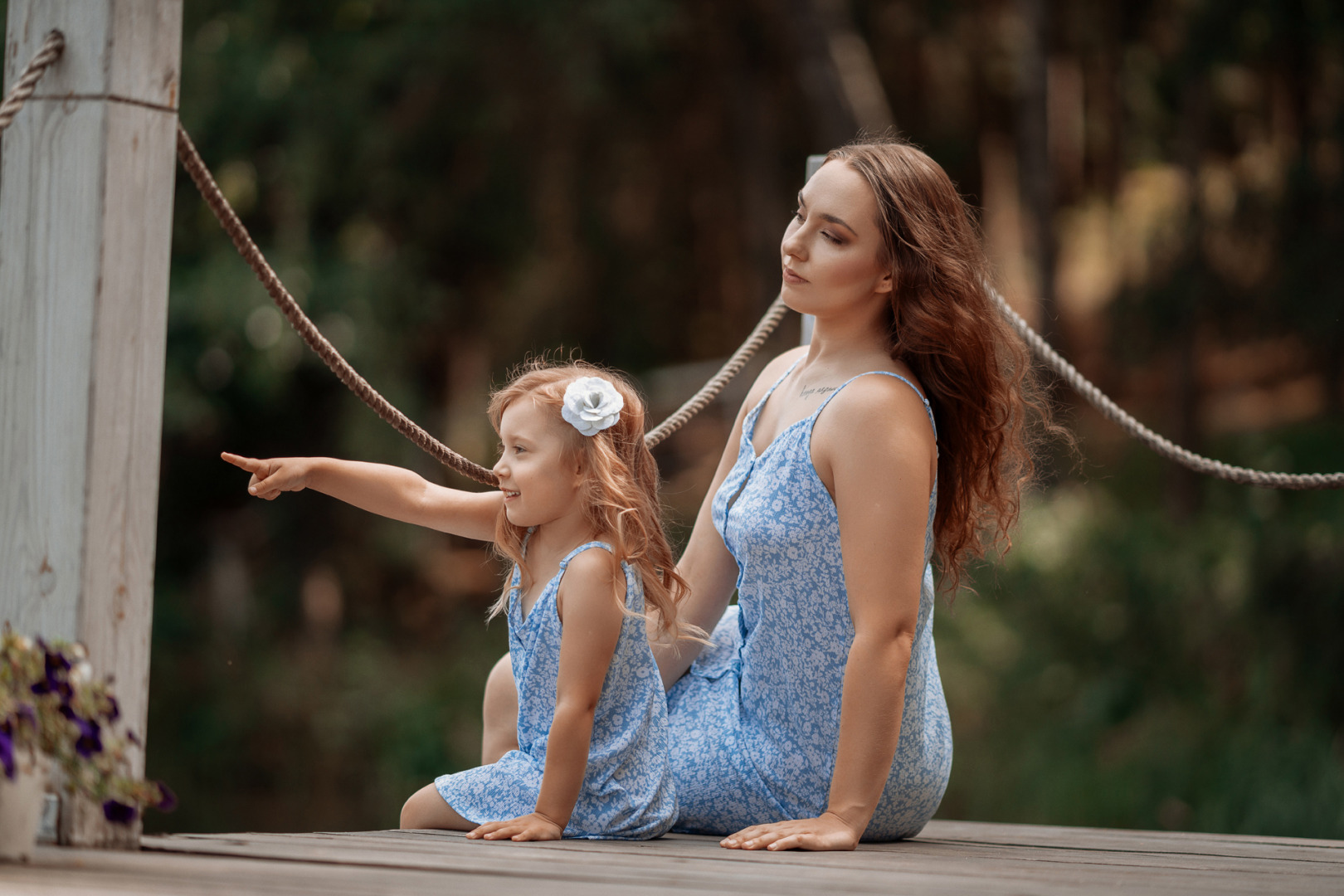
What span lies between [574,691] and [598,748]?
0.16 meters

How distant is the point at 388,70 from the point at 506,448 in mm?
7237

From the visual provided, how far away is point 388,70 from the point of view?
9.05m

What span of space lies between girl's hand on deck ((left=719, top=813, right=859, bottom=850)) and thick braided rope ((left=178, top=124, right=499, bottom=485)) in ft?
2.46

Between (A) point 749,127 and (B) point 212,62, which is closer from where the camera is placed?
(B) point 212,62

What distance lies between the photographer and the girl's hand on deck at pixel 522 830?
7.12ft

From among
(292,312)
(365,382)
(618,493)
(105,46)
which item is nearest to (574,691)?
(618,493)

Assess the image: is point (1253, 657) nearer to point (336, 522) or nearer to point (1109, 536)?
point (1109, 536)

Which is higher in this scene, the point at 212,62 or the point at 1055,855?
the point at 212,62

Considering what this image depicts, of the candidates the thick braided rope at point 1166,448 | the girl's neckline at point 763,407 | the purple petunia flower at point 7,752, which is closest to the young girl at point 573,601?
the girl's neckline at point 763,407

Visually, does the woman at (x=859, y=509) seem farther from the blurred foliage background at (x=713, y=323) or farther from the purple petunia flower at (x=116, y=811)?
the blurred foliage background at (x=713, y=323)

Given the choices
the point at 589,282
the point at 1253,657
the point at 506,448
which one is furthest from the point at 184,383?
the point at 506,448

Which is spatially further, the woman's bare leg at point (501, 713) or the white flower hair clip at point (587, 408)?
the woman's bare leg at point (501, 713)

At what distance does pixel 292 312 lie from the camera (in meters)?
2.38

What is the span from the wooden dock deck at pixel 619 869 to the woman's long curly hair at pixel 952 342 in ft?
1.93
